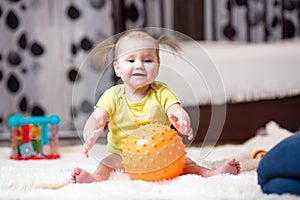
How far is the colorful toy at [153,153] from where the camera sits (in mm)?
1118

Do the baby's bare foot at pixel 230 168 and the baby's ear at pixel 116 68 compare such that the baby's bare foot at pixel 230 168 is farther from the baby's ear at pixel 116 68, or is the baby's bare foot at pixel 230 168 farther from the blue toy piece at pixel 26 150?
the blue toy piece at pixel 26 150

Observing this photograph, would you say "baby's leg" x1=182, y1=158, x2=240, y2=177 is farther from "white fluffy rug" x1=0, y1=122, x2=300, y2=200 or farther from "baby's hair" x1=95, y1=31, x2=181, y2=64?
"baby's hair" x1=95, y1=31, x2=181, y2=64

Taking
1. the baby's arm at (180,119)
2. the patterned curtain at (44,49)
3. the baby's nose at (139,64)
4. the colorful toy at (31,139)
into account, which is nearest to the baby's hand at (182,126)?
the baby's arm at (180,119)

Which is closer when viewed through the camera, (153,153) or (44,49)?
(153,153)

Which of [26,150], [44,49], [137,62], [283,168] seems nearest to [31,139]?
[26,150]

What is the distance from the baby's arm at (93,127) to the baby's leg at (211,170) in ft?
0.67

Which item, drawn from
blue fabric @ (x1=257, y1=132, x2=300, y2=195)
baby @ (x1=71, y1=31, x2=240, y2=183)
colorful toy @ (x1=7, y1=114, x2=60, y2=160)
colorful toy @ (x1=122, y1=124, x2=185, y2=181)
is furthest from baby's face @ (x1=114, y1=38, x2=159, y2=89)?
colorful toy @ (x1=7, y1=114, x2=60, y2=160)

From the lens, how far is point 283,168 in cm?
93

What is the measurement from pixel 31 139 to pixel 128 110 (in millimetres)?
712

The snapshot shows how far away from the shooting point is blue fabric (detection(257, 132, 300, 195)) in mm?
925

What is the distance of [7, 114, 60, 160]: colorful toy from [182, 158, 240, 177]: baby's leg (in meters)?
0.68

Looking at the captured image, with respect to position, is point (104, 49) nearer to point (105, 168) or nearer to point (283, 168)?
point (105, 168)

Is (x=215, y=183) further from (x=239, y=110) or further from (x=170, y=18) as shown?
(x=170, y=18)

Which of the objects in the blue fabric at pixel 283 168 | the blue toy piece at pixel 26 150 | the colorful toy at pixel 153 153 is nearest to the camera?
the blue fabric at pixel 283 168
